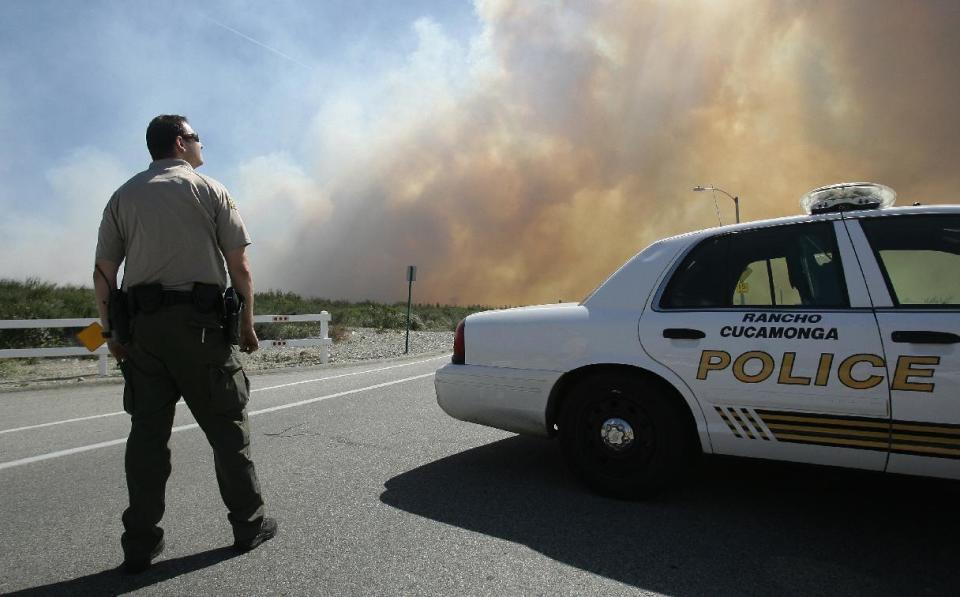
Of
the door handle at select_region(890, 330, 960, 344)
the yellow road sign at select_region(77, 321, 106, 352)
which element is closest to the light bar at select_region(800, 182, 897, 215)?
the door handle at select_region(890, 330, 960, 344)

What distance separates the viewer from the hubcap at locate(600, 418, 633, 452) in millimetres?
3416

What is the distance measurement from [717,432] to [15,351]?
12244 mm

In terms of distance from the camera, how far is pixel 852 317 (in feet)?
9.84

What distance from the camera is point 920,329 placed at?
2836mm

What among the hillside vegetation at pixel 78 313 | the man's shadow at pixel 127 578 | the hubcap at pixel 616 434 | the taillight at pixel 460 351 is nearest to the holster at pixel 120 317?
the man's shadow at pixel 127 578

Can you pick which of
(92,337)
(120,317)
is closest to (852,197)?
(120,317)

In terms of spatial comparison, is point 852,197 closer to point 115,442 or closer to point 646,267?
point 646,267

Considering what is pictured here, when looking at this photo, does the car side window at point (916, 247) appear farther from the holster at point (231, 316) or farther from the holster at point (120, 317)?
the holster at point (120, 317)

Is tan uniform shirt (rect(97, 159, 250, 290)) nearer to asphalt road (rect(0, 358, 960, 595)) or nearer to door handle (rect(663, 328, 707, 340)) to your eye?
asphalt road (rect(0, 358, 960, 595))

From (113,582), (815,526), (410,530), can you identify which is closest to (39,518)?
(113,582)

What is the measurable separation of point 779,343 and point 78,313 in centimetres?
2125

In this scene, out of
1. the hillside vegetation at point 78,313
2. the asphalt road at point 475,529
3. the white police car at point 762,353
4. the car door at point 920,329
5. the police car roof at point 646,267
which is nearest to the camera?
the asphalt road at point 475,529

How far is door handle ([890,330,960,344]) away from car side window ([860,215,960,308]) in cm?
29

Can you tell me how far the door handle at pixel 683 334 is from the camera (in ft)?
10.7
